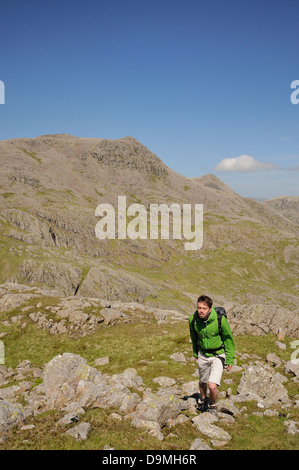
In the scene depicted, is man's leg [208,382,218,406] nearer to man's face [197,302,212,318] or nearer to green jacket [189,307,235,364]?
green jacket [189,307,235,364]

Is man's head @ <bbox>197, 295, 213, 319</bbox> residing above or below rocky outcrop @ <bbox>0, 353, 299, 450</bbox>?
above

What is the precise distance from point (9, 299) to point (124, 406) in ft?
124

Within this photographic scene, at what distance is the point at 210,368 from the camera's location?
13.2 m

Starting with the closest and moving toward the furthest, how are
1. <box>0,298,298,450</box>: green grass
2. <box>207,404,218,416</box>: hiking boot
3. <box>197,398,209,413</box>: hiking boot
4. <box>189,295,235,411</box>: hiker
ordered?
1. <box>0,298,298,450</box>: green grass
2. <box>189,295,235,411</box>: hiker
3. <box>207,404,218,416</box>: hiking boot
4. <box>197,398,209,413</box>: hiking boot

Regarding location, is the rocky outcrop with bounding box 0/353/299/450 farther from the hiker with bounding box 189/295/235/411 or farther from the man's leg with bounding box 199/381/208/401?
the hiker with bounding box 189/295/235/411

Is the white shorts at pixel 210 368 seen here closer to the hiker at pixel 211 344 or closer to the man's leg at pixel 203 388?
the hiker at pixel 211 344

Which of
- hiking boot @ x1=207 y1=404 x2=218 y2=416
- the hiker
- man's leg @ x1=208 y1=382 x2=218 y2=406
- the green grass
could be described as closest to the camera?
the green grass

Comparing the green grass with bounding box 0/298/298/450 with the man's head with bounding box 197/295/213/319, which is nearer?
the green grass with bounding box 0/298/298/450

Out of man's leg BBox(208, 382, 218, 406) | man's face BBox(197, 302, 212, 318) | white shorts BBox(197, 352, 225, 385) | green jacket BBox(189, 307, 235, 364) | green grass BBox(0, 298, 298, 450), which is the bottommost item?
green grass BBox(0, 298, 298, 450)

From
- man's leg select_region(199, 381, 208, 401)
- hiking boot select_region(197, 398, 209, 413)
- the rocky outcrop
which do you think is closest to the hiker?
man's leg select_region(199, 381, 208, 401)

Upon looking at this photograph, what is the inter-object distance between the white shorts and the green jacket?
0.93ft

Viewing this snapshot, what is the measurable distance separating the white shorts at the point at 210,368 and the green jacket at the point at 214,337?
285mm

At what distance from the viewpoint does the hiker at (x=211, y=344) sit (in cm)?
1216

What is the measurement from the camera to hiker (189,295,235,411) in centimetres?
1216
